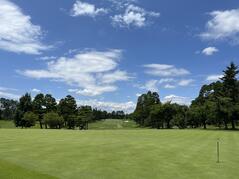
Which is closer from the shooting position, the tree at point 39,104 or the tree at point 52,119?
the tree at point 52,119

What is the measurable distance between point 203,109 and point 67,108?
53663 millimetres

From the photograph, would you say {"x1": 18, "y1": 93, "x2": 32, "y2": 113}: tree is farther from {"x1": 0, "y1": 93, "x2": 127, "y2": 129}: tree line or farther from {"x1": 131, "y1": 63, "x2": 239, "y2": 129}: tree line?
{"x1": 131, "y1": 63, "x2": 239, "y2": 129}: tree line

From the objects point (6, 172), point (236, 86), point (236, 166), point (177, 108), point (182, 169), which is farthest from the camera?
point (177, 108)

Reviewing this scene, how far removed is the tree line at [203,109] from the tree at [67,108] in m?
30.7

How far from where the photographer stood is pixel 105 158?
2420 cm

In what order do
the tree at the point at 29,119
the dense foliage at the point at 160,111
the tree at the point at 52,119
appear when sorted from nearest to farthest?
the dense foliage at the point at 160,111, the tree at the point at 52,119, the tree at the point at 29,119

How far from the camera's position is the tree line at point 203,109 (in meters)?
105

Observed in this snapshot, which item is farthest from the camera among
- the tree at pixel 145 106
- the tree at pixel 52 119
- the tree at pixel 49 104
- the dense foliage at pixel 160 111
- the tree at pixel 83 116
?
the tree at pixel 145 106

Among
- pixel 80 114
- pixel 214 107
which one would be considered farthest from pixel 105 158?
pixel 80 114

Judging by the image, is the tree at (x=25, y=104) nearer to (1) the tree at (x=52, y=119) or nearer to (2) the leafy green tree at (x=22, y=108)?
(2) the leafy green tree at (x=22, y=108)

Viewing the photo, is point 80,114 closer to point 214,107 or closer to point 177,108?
point 177,108

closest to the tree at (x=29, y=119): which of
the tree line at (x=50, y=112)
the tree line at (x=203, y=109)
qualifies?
the tree line at (x=50, y=112)

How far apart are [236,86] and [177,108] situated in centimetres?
2833

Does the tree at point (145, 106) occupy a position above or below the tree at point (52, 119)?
above
